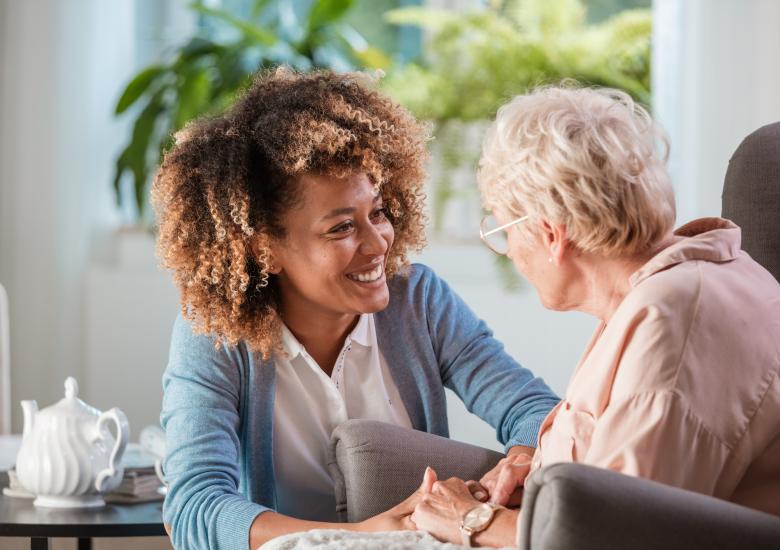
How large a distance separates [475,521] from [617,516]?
385mm

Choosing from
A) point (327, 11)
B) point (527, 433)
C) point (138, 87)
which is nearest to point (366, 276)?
point (527, 433)

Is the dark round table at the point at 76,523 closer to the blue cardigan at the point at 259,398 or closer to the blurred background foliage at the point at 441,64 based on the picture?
the blue cardigan at the point at 259,398

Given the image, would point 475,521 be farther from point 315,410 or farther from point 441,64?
point 441,64

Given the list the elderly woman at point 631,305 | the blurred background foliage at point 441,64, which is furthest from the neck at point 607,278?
the blurred background foliage at point 441,64

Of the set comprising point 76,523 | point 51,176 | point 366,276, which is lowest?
point 76,523

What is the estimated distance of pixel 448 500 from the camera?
4.96 feet

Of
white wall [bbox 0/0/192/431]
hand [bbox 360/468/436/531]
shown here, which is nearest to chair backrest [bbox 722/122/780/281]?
hand [bbox 360/468/436/531]

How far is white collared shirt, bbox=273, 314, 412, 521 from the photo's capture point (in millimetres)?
1774

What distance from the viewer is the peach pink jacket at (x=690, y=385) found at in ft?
3.89

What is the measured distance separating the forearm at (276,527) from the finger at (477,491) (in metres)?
0.18

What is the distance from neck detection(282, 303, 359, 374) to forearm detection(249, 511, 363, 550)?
0.37 metres

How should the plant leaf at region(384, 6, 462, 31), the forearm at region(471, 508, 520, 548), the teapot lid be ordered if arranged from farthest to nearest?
the plant leaf at region(384, 6, 462, 31)
the teapot lid
the forearm at region(471, 508, 520, 548)

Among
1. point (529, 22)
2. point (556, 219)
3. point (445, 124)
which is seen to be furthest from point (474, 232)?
point (556, 219)

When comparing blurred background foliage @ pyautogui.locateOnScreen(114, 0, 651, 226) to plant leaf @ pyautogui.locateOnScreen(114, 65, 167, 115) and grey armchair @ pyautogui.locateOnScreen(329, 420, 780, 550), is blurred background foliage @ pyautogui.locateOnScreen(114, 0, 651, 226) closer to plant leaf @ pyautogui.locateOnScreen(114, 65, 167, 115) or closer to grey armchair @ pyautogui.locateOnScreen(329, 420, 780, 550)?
plant leaf @ pyautogui.locateOnScreen(114, 65, 167, 115)
